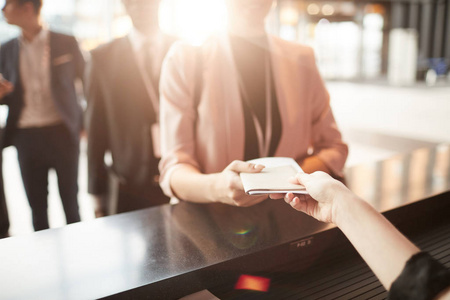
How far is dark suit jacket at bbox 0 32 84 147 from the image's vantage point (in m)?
2.73

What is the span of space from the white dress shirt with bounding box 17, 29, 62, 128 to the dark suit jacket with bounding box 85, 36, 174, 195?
62cm

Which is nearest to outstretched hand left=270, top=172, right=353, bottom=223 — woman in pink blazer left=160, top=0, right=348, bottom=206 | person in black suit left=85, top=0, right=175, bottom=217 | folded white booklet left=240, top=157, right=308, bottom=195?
folded white booklet left=240, top=157, right=308, bottom=195

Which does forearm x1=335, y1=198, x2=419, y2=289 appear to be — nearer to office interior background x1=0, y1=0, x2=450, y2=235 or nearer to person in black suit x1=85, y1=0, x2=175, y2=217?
office interior background x1=0, y1=0, x2=450, y2=235

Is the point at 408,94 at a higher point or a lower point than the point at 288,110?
lower

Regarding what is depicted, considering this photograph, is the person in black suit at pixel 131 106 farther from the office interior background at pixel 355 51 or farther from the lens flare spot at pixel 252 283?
the lens flare spot at pixel 252 283

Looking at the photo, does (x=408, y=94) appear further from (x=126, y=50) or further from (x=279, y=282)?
(x=279, y=282)

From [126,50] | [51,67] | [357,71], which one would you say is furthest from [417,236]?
[357,71]

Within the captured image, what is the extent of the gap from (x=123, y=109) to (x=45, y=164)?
3.04 feet

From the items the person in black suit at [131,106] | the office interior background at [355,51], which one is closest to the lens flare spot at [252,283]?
the office interior background at [355,51]

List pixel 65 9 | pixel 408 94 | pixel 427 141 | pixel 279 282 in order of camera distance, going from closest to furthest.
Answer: pixel 279 282 < pixel 427 141 < pixel 65 9 < pixel 408 94

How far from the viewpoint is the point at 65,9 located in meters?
7.32

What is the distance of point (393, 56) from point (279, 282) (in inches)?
724

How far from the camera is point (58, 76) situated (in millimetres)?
2814

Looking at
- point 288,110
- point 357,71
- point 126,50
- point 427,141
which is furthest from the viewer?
point 357,71
